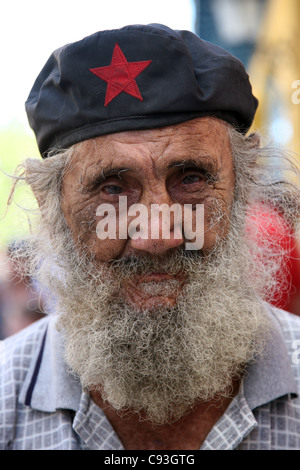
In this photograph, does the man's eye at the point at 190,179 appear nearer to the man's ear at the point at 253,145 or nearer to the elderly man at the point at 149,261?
the elderly man at the point at 149,261

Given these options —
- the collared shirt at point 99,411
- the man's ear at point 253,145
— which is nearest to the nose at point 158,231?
the man's ear at point 253,145

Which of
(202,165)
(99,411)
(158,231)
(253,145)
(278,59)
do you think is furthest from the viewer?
(278,59)

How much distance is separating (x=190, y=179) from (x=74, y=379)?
94cm

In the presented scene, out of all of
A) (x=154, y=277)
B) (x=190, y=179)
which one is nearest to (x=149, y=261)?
(x=154, y=277)

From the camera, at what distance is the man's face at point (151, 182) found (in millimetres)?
1700

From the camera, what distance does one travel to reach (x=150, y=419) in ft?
6.08

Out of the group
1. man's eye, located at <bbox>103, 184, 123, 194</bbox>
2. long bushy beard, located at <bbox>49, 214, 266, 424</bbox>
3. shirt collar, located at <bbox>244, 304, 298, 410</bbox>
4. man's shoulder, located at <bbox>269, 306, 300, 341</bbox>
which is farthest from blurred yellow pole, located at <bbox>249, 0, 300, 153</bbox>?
man's eye, located at <bbox>103, 184, 123, 194</bbox>

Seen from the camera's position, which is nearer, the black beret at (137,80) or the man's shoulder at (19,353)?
the black beret at (137,80)

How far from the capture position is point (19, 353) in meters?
2.14

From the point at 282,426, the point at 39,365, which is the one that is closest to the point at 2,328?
the point at 39,365

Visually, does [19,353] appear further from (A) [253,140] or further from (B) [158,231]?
(A) [253,140]
